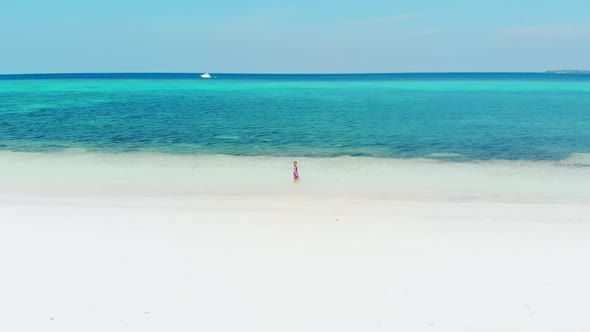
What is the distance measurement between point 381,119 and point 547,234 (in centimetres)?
2895

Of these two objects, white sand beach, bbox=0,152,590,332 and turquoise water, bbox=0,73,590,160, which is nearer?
white sand beach, bbox=0,152,590,332

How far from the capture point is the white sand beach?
7.79 metres

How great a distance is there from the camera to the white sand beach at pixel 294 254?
7.79 m

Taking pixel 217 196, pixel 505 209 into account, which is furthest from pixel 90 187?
pixel 505 209

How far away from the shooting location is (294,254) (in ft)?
34.1

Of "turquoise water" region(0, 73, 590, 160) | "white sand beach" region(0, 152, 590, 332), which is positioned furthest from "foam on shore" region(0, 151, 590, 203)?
"turquoise water" region(0, 73, 590, 160)

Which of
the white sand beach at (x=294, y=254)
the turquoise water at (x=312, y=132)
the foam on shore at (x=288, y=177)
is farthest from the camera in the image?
the turquoise water at (x=312, y=132)

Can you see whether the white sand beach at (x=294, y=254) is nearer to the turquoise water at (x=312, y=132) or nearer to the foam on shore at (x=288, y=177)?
the foam on shore at (x=288, y=177)

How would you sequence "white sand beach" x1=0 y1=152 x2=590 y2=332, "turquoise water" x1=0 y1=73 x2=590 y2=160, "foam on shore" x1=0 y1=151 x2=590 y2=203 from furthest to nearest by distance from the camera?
"turquoise water" x1=0 y1=73 x2=590 y2=160 < "foam on shore" x1=0 y1=151 x2=590 y2=203 < "white sand beach" x1=0 y1=152 x2=590 y2=332

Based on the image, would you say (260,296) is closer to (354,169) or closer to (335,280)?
(335,280)

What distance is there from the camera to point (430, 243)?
11164 mm

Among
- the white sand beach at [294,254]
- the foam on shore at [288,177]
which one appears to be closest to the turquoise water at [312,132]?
the foam on shore at [288,177]

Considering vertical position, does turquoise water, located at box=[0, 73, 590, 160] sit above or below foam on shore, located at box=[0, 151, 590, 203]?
above

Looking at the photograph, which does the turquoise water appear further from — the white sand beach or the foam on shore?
the white sand beach
